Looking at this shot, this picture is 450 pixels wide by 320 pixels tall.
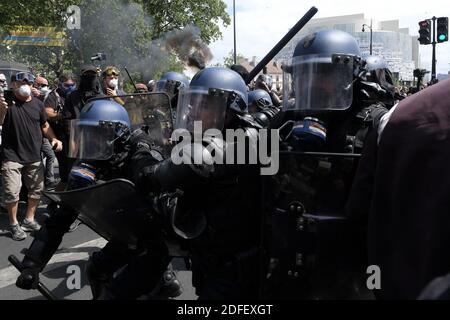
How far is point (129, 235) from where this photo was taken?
7.65 ft

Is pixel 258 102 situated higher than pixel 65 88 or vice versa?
pixel 65 88

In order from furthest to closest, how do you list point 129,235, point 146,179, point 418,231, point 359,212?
point 129,235 < point 146,179 < point 359,212 < point 418,231

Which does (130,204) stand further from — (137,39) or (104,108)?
(137,39)

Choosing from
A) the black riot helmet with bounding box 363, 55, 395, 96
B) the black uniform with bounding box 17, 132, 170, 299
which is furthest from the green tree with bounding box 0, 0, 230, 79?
the black uniform with bounding box 17, 132, 170, 299

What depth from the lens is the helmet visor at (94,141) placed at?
251cm

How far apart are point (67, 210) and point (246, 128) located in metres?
1.04

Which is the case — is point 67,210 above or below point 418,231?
below

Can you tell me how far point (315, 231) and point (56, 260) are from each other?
3.18 meters

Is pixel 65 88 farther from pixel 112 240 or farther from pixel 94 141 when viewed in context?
pixel 112 240

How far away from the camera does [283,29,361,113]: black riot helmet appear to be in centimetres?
186

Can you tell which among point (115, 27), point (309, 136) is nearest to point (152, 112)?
point (309, 136)

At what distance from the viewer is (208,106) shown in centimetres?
211
